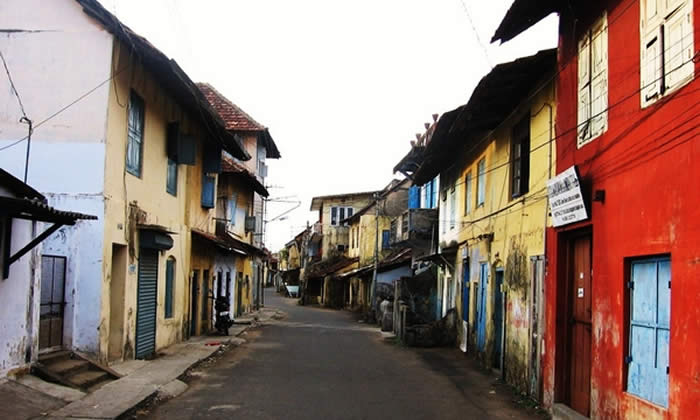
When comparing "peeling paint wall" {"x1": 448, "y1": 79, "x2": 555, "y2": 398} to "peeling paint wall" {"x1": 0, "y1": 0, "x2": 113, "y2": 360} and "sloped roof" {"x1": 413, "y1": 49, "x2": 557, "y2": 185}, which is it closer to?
"sloped roof" {"x1": 413, "y1": 49, "x2": 557, "y2": 185}

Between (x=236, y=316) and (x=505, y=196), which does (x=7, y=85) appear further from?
(x=236, y=316)

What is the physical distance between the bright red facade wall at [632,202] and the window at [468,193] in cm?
828

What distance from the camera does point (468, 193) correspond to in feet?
62.1

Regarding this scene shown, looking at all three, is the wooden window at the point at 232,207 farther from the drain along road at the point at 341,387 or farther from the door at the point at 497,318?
the door at the point at 497,318

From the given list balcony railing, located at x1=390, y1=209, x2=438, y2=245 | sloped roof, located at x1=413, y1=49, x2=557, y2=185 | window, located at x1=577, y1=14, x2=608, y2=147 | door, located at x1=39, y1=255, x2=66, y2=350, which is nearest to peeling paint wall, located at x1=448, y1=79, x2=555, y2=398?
sloped roof, located at x1=413, y1=49, x2=557, y2=185

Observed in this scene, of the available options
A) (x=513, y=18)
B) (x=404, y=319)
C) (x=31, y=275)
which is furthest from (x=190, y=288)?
(x=513, y=18)

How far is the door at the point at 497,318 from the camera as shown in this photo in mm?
15023

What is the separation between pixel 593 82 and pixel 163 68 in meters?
8.46

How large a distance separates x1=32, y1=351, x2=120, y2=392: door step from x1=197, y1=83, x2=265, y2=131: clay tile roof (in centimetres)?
2340

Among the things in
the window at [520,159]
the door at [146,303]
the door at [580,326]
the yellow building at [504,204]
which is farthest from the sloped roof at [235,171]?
the door at [580,326]

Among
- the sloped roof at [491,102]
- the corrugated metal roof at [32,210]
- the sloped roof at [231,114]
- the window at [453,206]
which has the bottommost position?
the corrugated metal roof at [32,210]

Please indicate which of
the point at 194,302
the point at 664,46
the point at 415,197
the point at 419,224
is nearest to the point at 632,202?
the point at 664,46

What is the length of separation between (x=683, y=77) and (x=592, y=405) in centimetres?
430

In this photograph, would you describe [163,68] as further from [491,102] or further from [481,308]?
[481,308]
